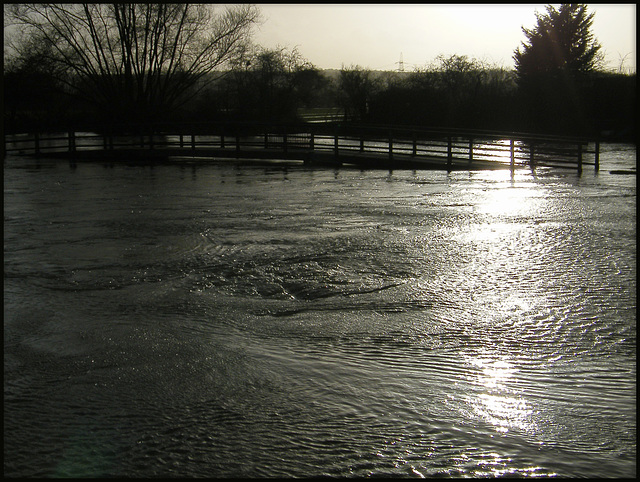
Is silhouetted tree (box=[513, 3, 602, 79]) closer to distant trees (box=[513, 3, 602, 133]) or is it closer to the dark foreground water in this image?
distant trees (box=[513, 3, 602, 133])

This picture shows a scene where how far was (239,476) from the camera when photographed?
12.1ft

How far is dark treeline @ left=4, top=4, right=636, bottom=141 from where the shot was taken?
43.5 m

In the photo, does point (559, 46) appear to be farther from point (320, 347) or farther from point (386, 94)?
point (320, 347)

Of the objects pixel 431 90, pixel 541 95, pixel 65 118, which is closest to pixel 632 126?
pixel 541 95

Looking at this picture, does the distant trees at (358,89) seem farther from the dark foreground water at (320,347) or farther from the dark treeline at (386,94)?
the dark foreground water at (320,347)

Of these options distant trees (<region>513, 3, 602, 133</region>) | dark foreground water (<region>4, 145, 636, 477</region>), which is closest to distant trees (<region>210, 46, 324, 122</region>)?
distant trees (<region>513, 3, 602, 133</region>)

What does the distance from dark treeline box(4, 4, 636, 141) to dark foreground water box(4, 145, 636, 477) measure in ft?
112

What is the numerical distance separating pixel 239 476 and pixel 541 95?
44.4 meters

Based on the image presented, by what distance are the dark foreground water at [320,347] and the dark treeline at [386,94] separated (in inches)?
1343

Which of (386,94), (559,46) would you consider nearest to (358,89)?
(386,94)

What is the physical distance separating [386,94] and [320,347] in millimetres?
46186

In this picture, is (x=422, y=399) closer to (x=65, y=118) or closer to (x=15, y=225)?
(x=15, y=225)

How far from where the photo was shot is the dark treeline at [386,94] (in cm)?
4353

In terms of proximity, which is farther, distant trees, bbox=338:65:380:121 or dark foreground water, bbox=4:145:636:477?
distant trees, bbox=338:65:380:121
